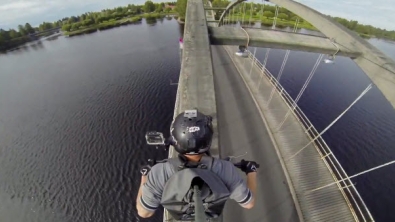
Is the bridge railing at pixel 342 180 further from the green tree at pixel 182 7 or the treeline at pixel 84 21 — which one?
the treeline at pixel 84 21

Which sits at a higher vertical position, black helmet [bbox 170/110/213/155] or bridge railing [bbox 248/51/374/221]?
black helmet [bbox 170/110/213/155]

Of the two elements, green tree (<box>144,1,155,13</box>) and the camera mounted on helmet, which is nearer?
the camera mounted on helmet

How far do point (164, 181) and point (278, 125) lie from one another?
1688 centimetres

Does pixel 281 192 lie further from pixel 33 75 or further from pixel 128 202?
pixel 33 75

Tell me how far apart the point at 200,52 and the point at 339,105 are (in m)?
29.3

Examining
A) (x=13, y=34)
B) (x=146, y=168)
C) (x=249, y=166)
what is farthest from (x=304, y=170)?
(x=13, y=34)

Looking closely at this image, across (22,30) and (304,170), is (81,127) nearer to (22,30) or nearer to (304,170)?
(304,170)

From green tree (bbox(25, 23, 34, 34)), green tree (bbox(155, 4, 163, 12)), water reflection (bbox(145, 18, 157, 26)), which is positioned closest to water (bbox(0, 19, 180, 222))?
water reflection (bbox(145, 18, 157, 26))

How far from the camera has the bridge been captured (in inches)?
292

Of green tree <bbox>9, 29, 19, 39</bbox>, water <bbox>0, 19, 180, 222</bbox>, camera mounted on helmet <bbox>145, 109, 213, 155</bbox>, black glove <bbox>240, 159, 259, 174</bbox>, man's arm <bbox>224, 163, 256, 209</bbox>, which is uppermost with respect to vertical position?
camera mounted on helmet <bbox>145, 109, 213, 155</bbox>

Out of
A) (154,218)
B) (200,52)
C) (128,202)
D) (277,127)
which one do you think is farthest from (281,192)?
(128,202)

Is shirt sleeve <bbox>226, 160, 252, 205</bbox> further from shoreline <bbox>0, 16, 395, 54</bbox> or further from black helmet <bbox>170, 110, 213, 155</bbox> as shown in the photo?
shoreline <bbox>0, 16, 395, 54</bbox>

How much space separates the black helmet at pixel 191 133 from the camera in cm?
314

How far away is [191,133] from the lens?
320cm
